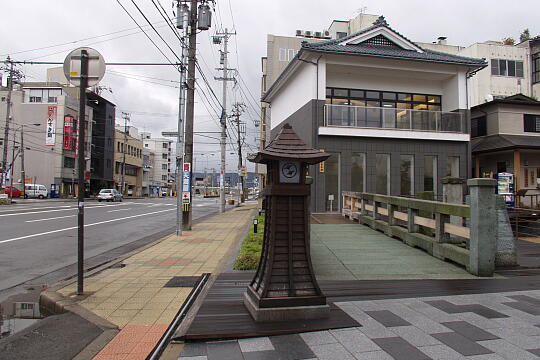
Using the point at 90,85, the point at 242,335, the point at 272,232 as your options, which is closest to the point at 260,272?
the point at 272,232

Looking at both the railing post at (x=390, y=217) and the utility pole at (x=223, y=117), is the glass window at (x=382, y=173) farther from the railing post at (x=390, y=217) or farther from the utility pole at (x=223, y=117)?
the utility pole at (x=223, y=117)

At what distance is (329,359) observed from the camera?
3.43m

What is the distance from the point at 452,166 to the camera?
18984 millimetres

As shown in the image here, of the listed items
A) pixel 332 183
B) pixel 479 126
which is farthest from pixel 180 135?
pixel 479 126

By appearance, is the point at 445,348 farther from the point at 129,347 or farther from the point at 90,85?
the point at 90,85

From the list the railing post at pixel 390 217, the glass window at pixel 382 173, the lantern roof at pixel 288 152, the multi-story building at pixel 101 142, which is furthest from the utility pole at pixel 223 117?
the multi-story building at pixel 101 142

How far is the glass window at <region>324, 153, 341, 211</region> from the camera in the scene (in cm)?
1723

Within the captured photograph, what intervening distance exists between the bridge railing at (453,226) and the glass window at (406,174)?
6.70m

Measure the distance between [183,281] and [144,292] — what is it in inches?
32.2

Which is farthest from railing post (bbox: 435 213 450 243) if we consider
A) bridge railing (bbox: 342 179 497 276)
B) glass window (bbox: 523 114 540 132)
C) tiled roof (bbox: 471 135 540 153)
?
glass window (bbox: 523 114 540 132)

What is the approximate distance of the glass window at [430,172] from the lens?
60.7ft

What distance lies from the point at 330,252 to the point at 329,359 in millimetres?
5459

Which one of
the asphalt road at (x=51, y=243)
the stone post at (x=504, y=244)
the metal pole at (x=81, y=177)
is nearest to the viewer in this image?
the metal pole at (x=81, y=177)

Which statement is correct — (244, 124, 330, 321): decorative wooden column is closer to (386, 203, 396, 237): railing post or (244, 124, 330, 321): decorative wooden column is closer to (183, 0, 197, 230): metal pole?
(386, 203, 396, 237): railing post
